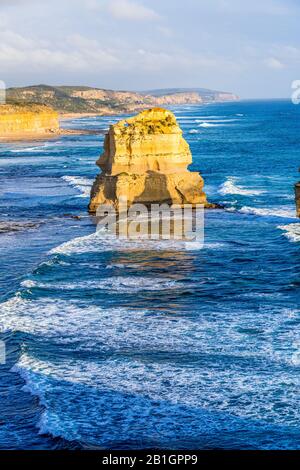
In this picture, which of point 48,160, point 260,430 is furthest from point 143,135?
point 48,160

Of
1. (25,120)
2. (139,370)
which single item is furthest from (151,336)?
(25,120)

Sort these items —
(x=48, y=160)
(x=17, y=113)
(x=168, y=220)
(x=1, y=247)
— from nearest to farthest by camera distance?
(x=1, y=247) → (x=168, y=220) → (x=48, y=160) → (x=17, y=113)

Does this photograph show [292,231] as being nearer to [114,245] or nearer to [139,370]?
[114,245]

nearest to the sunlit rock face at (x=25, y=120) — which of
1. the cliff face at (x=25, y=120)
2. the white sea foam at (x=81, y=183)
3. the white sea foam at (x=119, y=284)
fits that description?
the cliff face at (x=25, y=120)

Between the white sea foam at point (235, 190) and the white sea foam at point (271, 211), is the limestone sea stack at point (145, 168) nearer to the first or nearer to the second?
the white sea foam at point (271, 211)
